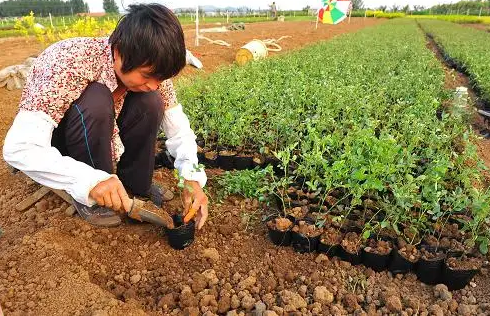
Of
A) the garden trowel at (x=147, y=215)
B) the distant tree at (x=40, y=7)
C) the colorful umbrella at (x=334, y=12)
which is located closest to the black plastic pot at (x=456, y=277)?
the garden trowel at (x=147, y=215)

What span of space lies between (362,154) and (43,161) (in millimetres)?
1984

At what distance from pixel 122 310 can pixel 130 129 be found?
41.7 inches

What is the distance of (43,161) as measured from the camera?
1.75 meters

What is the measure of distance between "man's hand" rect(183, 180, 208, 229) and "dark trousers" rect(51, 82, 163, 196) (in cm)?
42

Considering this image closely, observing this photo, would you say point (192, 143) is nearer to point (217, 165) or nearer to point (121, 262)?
point (121, 262)

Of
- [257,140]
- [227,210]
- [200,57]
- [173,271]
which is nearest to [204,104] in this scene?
[257,140]

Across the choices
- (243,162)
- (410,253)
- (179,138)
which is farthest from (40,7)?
(410,253)

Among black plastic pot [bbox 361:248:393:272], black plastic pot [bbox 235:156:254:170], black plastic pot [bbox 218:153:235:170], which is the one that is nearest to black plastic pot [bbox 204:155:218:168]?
black plastic pot [bbox 218:153:235:170]

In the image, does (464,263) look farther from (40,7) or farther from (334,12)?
(40,7)

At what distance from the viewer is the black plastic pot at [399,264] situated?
2.16 m

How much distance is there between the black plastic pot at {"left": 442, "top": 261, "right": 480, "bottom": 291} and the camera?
2055 mm

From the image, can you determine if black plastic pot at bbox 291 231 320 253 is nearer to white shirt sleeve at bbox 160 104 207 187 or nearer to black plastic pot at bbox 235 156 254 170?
white shirt sleeve at bbox 160 104 207 187

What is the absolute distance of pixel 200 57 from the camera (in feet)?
31.9

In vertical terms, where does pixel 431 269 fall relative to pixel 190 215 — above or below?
below
